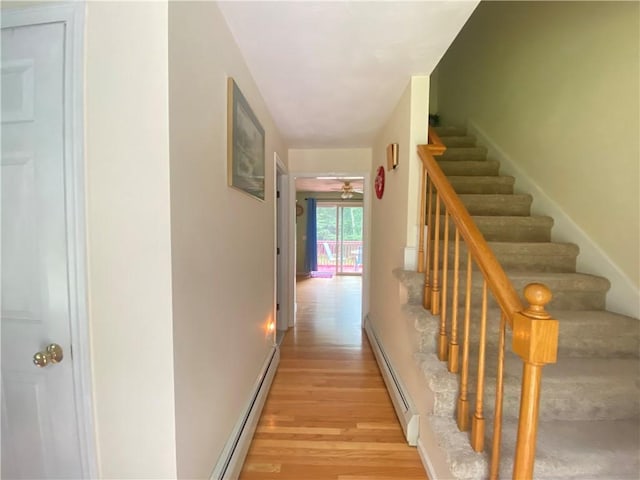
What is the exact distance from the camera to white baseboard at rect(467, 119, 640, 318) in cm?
164

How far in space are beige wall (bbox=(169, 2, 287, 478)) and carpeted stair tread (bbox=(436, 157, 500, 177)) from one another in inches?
83.6

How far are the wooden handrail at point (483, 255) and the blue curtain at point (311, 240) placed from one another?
6507mm

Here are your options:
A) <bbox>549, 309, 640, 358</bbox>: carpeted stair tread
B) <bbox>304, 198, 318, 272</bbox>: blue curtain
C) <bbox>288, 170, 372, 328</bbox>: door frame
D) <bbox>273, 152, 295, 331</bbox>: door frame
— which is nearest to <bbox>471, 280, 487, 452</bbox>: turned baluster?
<bbox>549, 309, 640, 358</bbox>: carpeted stair tread

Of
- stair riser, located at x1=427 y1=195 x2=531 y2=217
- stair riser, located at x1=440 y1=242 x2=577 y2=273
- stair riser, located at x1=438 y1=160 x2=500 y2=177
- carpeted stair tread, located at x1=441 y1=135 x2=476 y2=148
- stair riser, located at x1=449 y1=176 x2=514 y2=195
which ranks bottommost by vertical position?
stair riser, located at x1=440 y1=242 x2=577 y2=273

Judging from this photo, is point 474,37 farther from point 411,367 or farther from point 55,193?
point 55,193

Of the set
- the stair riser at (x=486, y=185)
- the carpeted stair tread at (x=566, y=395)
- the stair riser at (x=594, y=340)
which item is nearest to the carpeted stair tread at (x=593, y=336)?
the stair riser at (x=594, y=340)

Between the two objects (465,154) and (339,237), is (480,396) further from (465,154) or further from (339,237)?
(339,237)

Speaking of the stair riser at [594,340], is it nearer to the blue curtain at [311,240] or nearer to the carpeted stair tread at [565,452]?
the carpeted stair tread at [565,452]

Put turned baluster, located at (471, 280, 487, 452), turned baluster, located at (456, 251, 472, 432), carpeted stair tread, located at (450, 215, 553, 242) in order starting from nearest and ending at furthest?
turned baluster, located at (471, 280, 487, 452)
turned baluster, located at (456, 251, 472, 432)
carpeted stair tread, located at (450, 215, 553, 242)

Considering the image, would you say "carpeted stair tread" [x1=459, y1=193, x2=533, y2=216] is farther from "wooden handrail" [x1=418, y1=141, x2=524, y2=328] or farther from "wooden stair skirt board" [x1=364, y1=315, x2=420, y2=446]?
"wooden stair skirt board" [x1=364, y1=315, x2=420, y2=446]

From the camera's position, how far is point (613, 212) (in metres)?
1.69

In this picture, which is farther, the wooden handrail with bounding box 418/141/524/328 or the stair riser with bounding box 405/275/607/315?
the stair riser with bounding box 405/275/607/315

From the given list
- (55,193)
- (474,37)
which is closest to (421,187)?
(55,193)

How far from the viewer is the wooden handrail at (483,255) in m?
0.88
